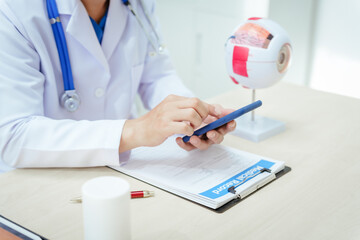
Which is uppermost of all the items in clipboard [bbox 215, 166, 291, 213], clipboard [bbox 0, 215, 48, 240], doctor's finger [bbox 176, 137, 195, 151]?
doctor's finger [bbox 176, 137, 195, 151]

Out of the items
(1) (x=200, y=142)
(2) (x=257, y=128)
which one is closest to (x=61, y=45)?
(1) (x=200, y=142)

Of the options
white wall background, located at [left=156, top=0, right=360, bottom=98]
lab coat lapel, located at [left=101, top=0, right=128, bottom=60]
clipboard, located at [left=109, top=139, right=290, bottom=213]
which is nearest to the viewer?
clipboard, located at [left=109, top=139, right=290, bottom=213]

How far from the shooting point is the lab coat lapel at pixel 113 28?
3.94 feet

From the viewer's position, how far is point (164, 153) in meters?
1.04

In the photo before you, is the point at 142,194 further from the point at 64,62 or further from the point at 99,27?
the point at 99,27

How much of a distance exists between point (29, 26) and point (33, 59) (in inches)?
3.0

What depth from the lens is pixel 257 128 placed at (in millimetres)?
Result: 1171

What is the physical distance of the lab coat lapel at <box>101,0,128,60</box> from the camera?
120 centimetres

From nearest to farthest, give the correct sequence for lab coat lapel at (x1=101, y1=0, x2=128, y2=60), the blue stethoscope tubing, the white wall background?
the blue stethoscope tubing → lab coat lapel at (x1=101, y1=0, x2=128, y2=60) → the white wall background

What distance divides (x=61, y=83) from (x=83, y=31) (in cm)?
15

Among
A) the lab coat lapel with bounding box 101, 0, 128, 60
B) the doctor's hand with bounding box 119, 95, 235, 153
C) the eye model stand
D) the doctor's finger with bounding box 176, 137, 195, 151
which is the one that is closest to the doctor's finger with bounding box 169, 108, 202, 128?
the doctor's hand with bounding box 119, 95, 235, 153

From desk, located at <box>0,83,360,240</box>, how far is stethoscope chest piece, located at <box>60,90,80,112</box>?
219mm

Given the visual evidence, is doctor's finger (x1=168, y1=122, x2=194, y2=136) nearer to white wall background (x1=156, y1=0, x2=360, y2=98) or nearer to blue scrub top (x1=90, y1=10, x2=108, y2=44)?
blue scrub top (x1=90, y1=10, x2=108, y2=44)

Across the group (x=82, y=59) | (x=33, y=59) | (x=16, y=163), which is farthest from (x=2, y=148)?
(x=82, y=59)
